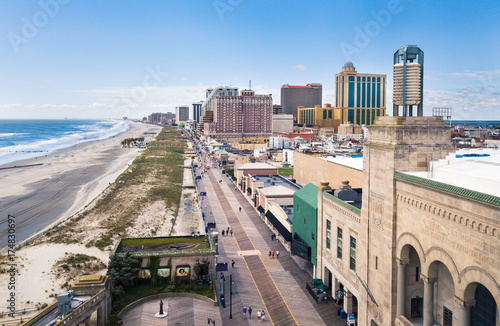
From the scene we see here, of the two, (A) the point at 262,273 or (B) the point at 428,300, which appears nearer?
(B) the point at 428,300

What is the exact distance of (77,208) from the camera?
6606 cm

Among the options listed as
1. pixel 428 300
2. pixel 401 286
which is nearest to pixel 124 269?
pixel 401 286

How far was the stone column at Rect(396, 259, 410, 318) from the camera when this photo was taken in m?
21.2

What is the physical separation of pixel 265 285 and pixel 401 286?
1690 cm

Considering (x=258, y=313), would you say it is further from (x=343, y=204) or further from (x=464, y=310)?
(x=464, y=310)

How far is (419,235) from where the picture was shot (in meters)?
19.3

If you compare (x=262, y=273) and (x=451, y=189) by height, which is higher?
(x=451, y=189)

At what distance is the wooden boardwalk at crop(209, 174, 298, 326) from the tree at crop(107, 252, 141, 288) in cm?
1071

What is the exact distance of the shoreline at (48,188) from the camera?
58.9 meters

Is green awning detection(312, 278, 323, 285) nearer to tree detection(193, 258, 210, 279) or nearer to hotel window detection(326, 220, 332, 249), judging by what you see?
hotel window detection(326, 220, 332, 249)

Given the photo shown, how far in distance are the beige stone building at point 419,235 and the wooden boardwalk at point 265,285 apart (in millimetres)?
4951

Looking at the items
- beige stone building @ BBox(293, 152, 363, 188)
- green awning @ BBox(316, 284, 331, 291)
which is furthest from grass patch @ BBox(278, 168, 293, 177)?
green awning @ BBox(316, 284, 331, 291)

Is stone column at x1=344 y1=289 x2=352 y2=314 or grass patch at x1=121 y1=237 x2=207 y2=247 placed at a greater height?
grass patch at x1=121 y1=237 x2=207 y2=247

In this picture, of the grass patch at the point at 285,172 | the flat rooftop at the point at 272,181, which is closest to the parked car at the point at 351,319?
the flat rooftop at the point at 272,181
